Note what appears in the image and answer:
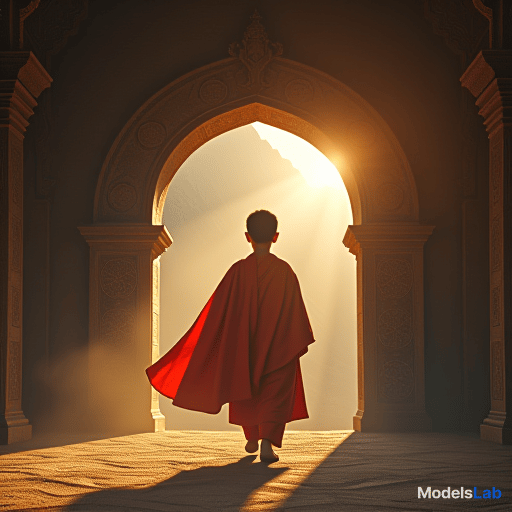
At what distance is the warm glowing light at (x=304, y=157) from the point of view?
5147 cm

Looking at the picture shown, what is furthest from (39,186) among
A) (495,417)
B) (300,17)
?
(495,417)

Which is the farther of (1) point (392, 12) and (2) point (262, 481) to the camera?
(1) point (392, 12)

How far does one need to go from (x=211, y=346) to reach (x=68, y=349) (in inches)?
146

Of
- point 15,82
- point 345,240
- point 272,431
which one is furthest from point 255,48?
point 272,431

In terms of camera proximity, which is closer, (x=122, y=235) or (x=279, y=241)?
(x=122, y=235)

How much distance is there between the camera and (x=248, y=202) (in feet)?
164

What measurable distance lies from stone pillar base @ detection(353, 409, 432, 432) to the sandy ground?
1531 mm

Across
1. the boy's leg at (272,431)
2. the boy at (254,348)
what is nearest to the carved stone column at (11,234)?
the boy at (254,348)

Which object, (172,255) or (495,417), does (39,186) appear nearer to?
(495,417)

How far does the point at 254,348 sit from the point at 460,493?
79.8 inches

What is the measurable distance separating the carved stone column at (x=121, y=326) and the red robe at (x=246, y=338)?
126 inches

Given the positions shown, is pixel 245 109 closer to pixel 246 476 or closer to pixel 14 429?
pixel 14 429

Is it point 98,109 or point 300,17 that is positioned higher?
point 300,17

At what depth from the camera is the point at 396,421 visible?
28.8 feet
